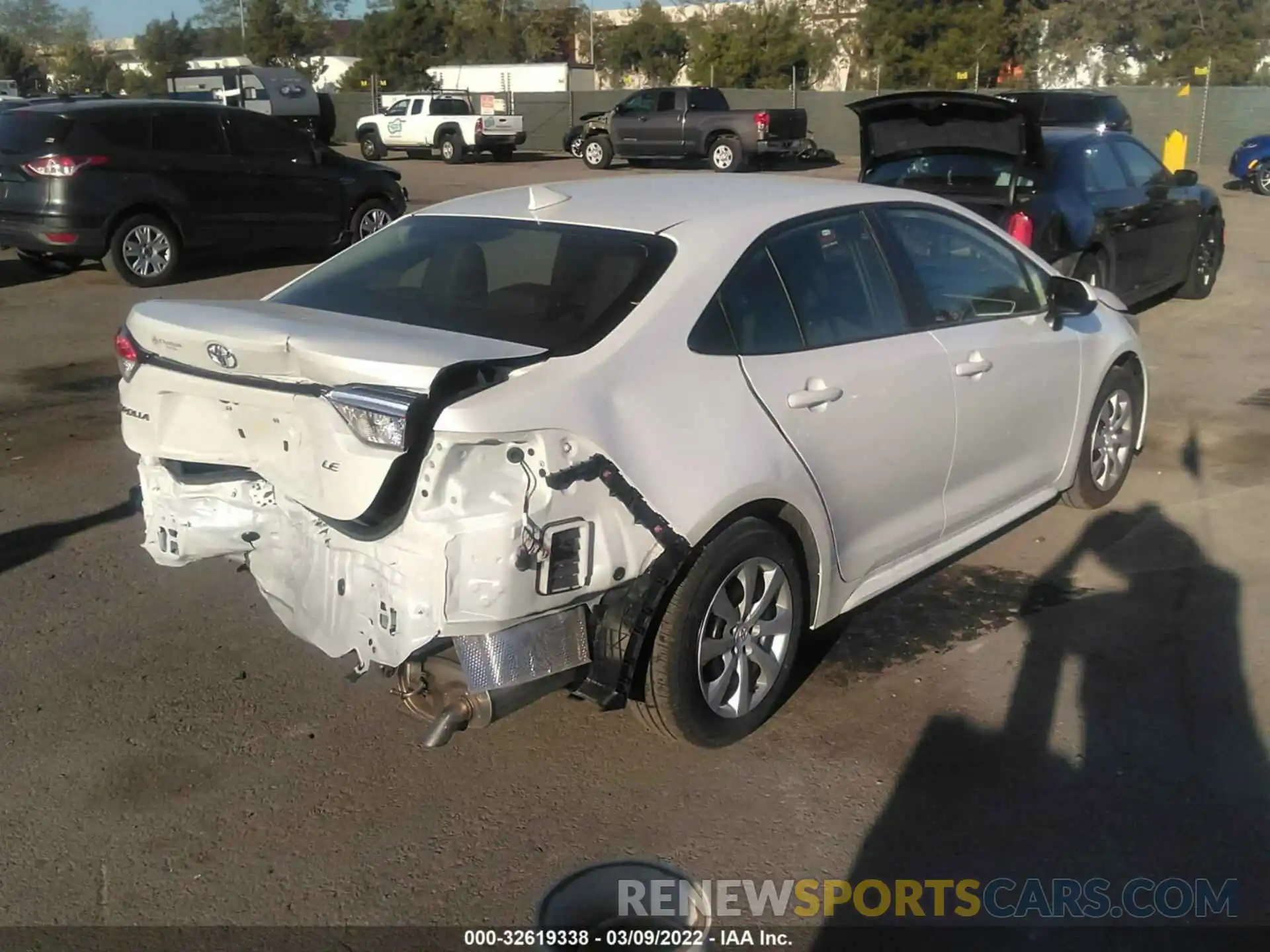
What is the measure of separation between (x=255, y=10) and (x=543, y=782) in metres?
63.9

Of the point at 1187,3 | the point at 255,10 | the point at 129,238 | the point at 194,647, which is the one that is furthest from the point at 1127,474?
the point at 255,10

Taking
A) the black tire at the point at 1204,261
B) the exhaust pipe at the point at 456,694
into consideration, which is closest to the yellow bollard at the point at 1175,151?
the black tire at the point at 1204,261

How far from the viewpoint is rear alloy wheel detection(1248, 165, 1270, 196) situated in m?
24.0

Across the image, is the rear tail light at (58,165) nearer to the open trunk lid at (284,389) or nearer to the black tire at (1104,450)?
the open trunk lid at (284,389)

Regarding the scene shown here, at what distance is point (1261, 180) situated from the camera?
24109 millimetres

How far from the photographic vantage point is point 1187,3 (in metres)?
48.1

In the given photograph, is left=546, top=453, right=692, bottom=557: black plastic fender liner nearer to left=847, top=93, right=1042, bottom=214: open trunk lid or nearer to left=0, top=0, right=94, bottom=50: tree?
left=847, top=93, right=1042, bottom=214: open trunk lid

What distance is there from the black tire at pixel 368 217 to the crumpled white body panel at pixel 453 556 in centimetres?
1159

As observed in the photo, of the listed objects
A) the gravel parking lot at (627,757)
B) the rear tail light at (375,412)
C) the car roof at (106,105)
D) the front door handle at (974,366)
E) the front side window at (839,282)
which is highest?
the car roof at (106,105)

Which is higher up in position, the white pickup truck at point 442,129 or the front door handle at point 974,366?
the white pickup truck at point 442,129

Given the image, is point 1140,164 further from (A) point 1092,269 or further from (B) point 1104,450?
(B) point 1104,450

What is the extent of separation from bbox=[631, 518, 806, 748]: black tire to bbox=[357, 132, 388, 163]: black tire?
33.7m

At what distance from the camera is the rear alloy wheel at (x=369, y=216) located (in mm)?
14711

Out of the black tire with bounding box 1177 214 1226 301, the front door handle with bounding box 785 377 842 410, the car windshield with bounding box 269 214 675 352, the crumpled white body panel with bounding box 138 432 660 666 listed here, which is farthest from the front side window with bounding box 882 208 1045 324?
the black tire with bounding box 1177 214 1226 301
